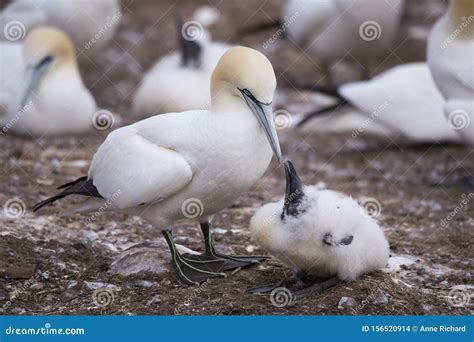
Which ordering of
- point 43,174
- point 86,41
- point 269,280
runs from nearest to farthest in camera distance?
point 269,280 → point 43,174 → point 86,41

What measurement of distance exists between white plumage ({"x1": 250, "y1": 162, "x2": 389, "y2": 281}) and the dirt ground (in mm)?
151

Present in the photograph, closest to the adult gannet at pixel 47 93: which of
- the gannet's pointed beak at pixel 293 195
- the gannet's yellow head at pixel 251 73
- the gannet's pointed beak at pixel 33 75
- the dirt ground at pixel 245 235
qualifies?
the gannet's pointed beak at pixel 33 75

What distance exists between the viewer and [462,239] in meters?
6.24

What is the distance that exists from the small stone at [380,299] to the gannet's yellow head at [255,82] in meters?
0.89

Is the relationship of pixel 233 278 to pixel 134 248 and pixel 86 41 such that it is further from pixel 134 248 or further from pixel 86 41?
pixel 86 41

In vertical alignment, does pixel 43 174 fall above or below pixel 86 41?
below

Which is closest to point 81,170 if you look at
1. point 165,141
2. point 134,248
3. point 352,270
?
point 134,248

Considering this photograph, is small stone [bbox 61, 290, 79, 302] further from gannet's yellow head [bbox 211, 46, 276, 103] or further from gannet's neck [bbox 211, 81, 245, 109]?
gannet's yellow head [bbox 211, 46, 276, 103]

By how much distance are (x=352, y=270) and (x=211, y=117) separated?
1.05 metres

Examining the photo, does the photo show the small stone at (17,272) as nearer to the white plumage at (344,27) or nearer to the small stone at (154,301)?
the small stone at (154,301)

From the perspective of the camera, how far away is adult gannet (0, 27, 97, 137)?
345 inches

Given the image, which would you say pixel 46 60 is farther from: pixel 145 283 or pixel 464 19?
pixel 145 283

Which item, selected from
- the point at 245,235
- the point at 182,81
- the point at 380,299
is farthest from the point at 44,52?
the point at 380,299

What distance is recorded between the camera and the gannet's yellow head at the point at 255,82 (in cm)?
496
